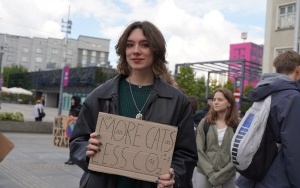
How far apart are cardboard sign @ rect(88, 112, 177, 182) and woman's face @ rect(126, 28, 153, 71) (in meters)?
0.40

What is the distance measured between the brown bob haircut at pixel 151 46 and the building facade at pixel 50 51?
4596 inches

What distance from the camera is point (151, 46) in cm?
245

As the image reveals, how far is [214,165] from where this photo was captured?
444 cm

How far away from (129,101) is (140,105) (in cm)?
8

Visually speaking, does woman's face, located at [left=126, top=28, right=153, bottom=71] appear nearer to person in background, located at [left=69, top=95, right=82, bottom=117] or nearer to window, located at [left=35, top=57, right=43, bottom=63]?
person in background, located at [left=69, top=95, right=82, bottom=117]

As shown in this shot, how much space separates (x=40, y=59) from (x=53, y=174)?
12383cm

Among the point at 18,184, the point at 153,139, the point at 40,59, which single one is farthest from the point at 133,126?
the point at 40,59

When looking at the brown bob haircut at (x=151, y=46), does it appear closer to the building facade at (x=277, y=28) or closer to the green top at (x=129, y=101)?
the green top at (x=129, y=101)

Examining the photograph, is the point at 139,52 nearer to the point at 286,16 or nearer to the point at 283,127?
the point at 283,127

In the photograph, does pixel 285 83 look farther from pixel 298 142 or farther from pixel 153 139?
pixel 153 139

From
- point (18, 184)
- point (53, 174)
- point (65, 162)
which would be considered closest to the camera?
point (18, 184)

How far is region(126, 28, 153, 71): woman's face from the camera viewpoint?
8.08 feet

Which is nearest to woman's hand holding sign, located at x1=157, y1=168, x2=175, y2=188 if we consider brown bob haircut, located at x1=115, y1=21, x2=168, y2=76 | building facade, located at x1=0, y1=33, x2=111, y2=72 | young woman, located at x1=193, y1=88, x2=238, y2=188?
brown bob haircut, located at x1=115, y1=21, x2=168, y2=76

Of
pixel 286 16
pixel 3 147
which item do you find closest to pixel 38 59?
pixel 286 16
